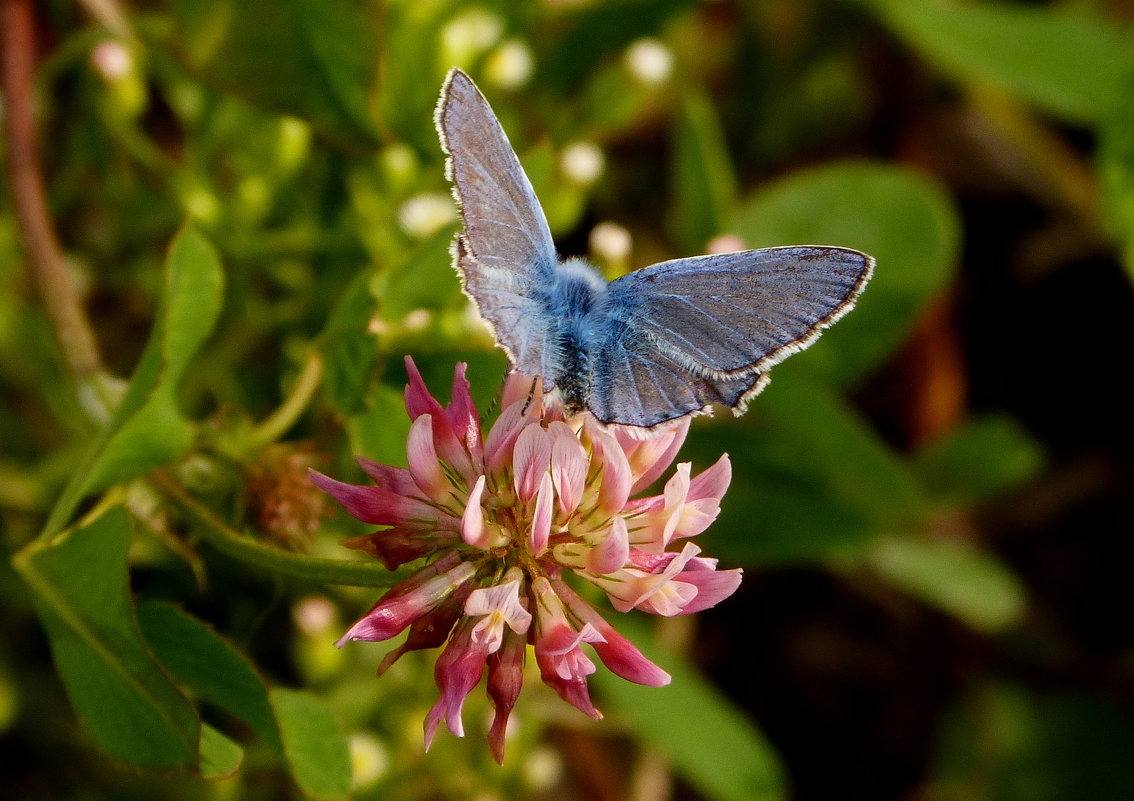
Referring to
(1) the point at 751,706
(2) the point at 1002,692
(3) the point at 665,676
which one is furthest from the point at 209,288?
(2) the point at 1002,692

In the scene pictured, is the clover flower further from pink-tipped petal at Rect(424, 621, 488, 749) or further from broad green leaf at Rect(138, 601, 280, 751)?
broad green leaf at Rect(138, 601, 280, 751)

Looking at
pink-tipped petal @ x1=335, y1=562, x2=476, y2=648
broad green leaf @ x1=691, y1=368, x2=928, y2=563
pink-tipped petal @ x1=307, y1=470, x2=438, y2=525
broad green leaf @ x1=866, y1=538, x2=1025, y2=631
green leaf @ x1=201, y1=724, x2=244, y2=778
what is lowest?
broad green leaf @ x1=866, y1=538, x2=1025, y2=631

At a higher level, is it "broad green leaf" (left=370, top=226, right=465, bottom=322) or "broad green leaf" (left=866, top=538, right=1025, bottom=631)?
"broad green leaf" (left=370, top=226, right=465, bottom=322)

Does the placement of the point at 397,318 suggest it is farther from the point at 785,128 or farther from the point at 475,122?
the point at 785,128

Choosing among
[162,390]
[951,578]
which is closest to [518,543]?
[162,390]

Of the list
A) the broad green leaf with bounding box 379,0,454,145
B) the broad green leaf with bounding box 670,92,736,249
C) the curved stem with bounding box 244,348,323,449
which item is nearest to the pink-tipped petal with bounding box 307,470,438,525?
the curved stem with bounding box 244,348,323,449

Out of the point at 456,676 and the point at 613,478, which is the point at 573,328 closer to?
the point at 613,478

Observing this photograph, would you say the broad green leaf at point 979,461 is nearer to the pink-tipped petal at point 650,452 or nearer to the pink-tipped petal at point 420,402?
the pink-tipped petal at point 650,452
